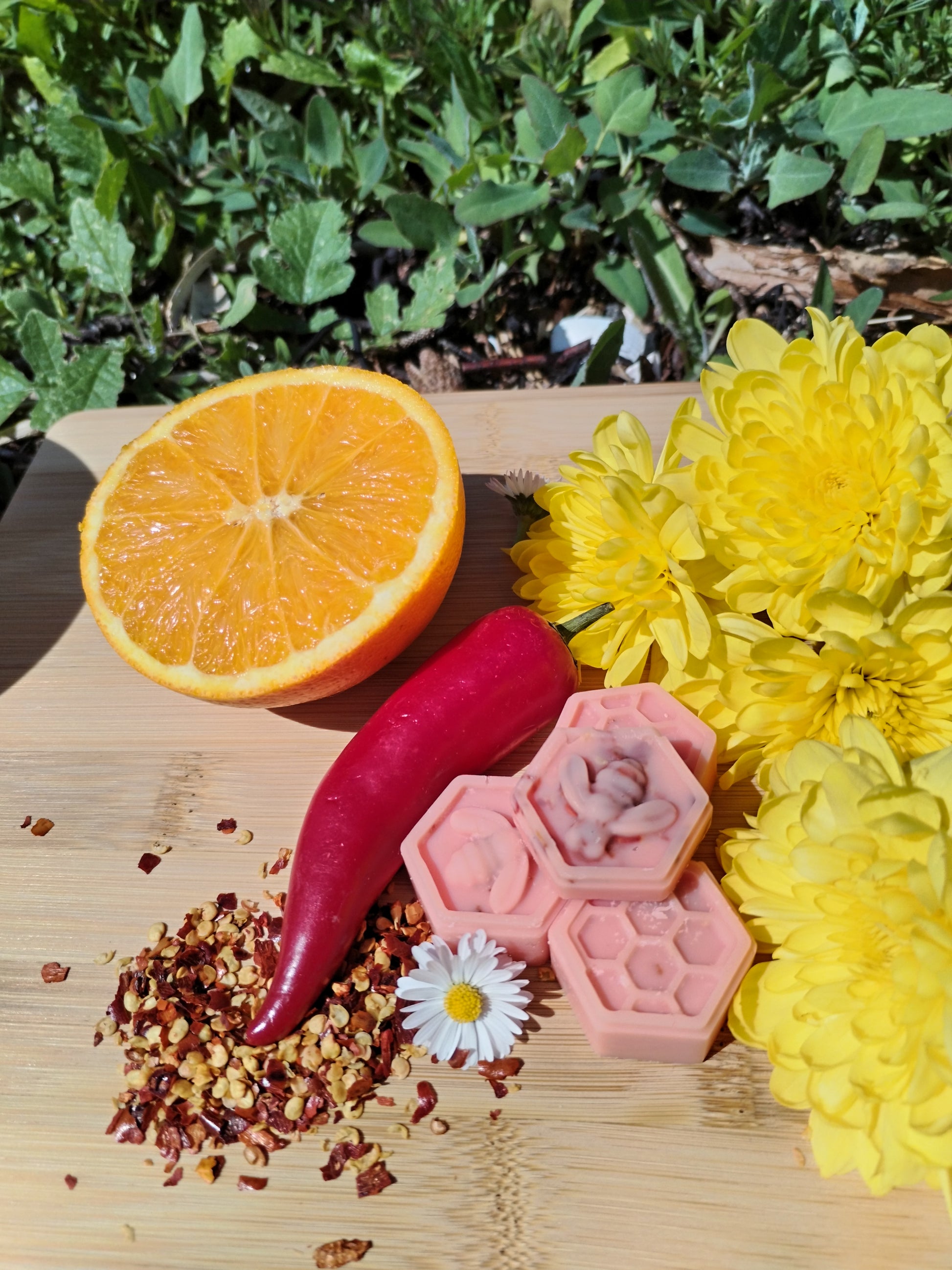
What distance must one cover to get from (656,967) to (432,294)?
59.2 inches

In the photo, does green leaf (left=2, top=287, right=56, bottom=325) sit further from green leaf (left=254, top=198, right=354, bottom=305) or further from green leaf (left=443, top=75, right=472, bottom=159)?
green leaf (left=443, top=75, right=472, bottom=159)

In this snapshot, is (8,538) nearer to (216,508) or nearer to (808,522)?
(216,508)

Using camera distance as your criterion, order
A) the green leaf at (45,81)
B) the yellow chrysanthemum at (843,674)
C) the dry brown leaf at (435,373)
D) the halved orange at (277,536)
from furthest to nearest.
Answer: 1. the green leaf at (45,81)
2. the dry brown leaf at (435,373)
3. the halved orange at (277,536)
4. the yellow chrysanthemum at (843,674)

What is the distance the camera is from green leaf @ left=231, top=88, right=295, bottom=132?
2.15 meters

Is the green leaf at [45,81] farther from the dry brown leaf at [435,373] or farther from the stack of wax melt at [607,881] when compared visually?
the stack of wax melt at [607,881]

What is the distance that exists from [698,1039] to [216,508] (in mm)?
984

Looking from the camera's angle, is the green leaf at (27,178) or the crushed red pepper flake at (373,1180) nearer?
the crushed red pepper flake at (373,1180)

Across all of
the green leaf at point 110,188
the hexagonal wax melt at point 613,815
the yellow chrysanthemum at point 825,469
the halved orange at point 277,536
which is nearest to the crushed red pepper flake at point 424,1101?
the hexagonal wax melt at point 613,815

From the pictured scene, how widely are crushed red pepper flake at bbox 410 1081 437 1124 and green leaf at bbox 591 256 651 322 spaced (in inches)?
58.2

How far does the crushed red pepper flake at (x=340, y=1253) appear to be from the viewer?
1100mm

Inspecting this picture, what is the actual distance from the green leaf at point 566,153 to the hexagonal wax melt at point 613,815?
1175 millimetres

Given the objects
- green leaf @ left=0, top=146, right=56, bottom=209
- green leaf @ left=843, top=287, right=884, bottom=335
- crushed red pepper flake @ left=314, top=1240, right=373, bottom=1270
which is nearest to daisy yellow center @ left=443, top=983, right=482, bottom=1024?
crushed red pepper flake @ left=314, top=1240, right=373, bottom=1270

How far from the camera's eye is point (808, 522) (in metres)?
1.14

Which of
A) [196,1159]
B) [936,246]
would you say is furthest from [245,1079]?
[936,246]
